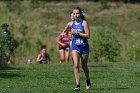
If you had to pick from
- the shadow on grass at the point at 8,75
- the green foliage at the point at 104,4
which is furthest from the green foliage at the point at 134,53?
the green foliage at the point at 104,4

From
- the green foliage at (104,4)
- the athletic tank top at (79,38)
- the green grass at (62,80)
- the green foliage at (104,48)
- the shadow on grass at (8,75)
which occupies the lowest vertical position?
the green grass at (62,80)

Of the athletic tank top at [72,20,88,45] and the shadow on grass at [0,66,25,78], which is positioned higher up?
the athletic tank top at [72,20,88,45]

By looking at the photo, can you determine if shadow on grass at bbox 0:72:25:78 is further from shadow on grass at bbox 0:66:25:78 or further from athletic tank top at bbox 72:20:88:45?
athletic tank top at bbox 72:20:88:45

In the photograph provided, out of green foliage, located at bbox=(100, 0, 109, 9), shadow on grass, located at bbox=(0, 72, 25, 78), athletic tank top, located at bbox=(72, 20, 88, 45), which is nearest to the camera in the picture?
athletic tank top, located at bbox=(72, 20, 88, 45)

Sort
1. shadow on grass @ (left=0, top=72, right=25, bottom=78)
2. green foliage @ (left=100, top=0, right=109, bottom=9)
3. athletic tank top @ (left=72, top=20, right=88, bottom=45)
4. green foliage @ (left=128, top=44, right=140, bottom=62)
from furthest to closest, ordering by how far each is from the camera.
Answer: green foliage @ (left=100, top=0, right=109, bottom=9) → green foliage @ (left=128, top=44, right=140, bottom=62) → shadow on grass @ (left=0, top=72, right=25, bottom=78) → athletic tank top @ (left=72, top=20, right=88, bottom=45)

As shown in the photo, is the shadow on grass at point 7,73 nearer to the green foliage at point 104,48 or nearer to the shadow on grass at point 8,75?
the shadow on grass at point 8,75

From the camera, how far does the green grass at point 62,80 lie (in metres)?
16.6

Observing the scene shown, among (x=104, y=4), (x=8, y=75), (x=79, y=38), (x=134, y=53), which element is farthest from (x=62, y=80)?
(x=104, y=4)

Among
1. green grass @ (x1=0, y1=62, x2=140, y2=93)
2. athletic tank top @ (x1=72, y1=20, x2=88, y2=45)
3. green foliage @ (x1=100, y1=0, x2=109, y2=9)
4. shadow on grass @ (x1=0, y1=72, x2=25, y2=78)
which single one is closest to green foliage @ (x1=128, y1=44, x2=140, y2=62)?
green grass @ (x1=0, y1=62, x2=140, y2=93)

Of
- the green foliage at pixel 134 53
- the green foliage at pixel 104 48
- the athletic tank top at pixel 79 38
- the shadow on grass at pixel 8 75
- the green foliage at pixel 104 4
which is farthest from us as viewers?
the green foliage at pixel 104 4

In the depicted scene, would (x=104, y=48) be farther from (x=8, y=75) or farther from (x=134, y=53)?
(x=8, y=75)

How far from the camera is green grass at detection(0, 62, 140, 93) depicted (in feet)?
54.6

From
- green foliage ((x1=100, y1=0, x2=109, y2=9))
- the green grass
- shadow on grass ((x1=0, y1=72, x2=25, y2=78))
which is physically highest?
green foliage ((x1=100, y1=0, x2=109, y2=9))

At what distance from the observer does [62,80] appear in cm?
1934
